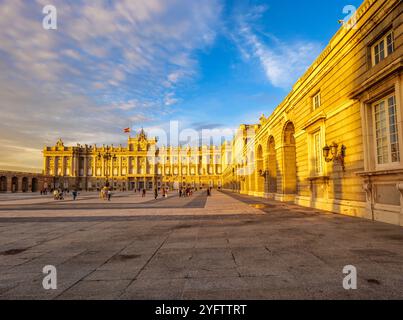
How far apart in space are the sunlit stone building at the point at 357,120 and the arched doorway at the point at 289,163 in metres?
3.80

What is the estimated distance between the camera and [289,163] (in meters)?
23.3

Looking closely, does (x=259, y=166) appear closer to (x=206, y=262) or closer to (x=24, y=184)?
(x=206, y=262)

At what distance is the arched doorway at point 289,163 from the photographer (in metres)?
23.3

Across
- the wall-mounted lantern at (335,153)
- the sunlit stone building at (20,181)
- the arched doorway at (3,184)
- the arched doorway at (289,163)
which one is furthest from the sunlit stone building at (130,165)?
the wall-mounted lantern at (335,153)

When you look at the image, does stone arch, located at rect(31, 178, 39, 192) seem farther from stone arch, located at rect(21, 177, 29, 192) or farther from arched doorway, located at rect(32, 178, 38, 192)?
stone arch, located at rect(21, 177, 29, 192)

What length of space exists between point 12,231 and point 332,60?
1668 centimetres

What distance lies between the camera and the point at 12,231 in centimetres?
976

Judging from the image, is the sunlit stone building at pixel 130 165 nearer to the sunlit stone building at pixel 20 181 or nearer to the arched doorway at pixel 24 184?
the sunlit stone building at pixel 20 181

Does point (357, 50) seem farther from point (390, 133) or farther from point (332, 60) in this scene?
point (390, 133)

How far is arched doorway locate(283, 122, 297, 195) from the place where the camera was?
23266 mm

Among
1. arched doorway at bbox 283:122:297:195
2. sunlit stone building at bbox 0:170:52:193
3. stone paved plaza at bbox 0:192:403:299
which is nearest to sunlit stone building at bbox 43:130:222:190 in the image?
sunlit stone building at bbox 0:170:52:193

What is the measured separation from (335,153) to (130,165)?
393 feet

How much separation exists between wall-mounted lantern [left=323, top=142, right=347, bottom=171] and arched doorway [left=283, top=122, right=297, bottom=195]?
9.31 m
